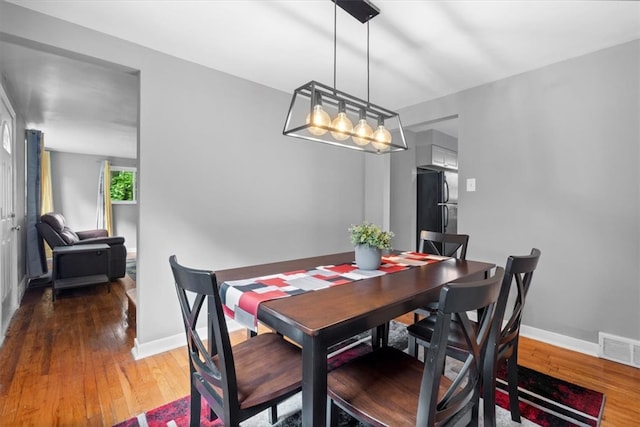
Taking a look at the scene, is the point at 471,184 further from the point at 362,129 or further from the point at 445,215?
the point at 362,129

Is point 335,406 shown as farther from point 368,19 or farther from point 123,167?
point 123,167

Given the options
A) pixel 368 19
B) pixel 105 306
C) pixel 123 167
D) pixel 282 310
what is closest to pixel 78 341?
pixel 105 306

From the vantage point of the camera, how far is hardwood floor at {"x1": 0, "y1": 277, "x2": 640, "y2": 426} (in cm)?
158

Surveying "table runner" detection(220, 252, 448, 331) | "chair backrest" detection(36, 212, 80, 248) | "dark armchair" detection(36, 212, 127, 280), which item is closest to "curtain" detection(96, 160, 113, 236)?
"dark armchair" detection(36, 212, 127, 280)

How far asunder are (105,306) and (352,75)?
11.8ft

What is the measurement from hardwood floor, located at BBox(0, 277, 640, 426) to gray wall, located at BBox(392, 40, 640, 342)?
438mm

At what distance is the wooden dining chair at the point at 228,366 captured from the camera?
986 millimetres

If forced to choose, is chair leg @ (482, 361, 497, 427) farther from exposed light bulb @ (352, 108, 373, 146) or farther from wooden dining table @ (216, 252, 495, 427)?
exposed light bulb @ (352, 108, 373, 146)

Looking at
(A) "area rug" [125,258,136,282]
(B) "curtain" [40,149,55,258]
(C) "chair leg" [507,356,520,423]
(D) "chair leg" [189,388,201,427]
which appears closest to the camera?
(D) "chair leg" [189,388,201,427]

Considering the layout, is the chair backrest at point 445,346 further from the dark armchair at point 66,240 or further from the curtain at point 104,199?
the curtain at point 104,199

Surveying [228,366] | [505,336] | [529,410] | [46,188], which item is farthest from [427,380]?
[46,188]

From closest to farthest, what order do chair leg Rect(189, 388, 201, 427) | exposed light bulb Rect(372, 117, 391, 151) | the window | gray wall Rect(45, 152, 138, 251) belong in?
chair leg Rect(189, 388, 201, 427)
exposed light bulb Rect(372, 117, 391, 151)
gray wall Rect(45, 152, 138, 251)
the window

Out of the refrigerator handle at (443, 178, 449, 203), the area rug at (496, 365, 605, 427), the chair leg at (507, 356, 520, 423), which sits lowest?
the area rug at (496, 365, 605, 427)

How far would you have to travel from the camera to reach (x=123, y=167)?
7293 mm
